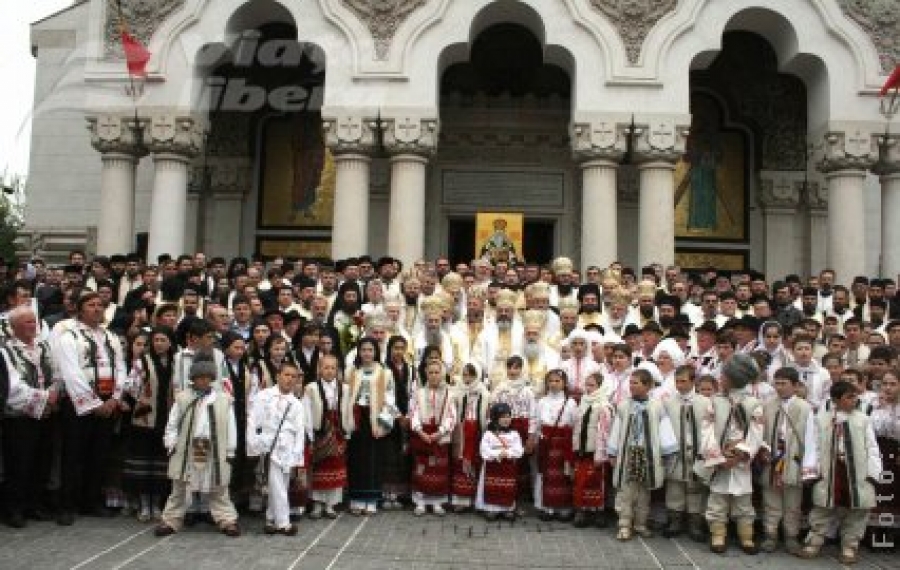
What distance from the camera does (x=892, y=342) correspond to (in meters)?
9.70

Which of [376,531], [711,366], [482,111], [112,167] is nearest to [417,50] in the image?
[482,111]

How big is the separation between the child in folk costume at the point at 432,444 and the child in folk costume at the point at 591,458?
127cm

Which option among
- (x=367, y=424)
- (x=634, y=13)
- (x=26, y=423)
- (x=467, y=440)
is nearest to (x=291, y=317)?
(x=367, y=424)

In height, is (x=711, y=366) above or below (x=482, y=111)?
below

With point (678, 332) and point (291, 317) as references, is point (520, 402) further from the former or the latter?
point (291, 317)

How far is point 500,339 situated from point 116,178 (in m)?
9.09

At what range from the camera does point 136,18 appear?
52.3ft

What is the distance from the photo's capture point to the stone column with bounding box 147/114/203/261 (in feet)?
51.2

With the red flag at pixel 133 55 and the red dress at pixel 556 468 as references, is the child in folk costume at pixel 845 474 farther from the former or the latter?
the red flag at pixel 133 55

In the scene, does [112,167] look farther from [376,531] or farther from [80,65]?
[376,531]

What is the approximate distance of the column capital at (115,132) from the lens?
1574cm

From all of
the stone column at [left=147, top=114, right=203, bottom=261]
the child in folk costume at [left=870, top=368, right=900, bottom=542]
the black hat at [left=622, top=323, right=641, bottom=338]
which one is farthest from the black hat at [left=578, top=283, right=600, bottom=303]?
the stone column at [left=147, top=114, right=203, bottom=261]

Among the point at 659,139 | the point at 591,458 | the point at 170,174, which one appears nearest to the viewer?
the point at 591,458

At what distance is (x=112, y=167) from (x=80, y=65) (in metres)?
2.22
